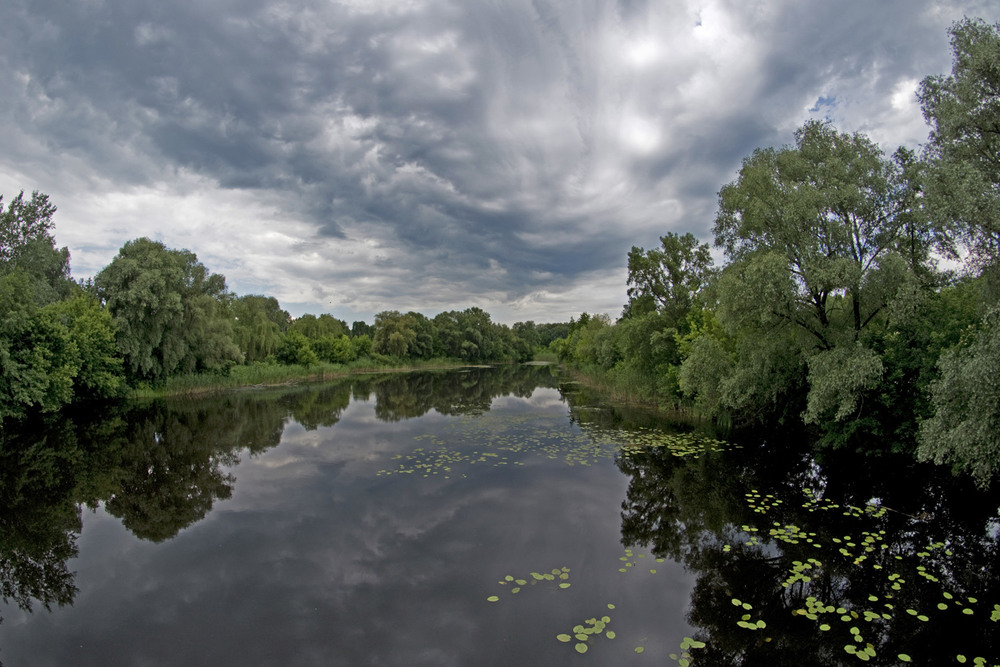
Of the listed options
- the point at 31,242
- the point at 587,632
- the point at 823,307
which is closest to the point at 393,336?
the point at 31,242

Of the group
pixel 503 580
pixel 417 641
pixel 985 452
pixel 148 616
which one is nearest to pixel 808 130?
pixel 985 452

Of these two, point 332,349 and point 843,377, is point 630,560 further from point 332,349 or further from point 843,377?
point 332,349

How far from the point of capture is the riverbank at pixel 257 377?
30719 millimetres

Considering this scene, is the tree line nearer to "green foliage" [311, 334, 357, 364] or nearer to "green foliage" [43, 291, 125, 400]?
"green foliage" [43, 291, 125, 400]

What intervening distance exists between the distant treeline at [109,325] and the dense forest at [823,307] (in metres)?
0.14

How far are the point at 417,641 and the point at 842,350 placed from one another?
11.9m

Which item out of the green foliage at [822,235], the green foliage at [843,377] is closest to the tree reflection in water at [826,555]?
the green foliage at [843,377]

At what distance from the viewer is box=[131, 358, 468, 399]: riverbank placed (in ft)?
101

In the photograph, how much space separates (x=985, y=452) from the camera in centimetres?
718

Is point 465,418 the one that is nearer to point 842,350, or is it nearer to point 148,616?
point 842,350

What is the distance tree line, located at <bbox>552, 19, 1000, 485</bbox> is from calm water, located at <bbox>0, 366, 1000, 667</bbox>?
190 cm

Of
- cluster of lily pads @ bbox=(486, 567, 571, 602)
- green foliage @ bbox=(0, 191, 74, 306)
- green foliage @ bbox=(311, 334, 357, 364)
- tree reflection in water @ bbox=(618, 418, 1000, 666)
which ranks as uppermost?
green foliage @ bbox=(0, 191, 74, 306)

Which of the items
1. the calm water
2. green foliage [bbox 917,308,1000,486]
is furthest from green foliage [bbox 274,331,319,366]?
green foliage [bbox 917,308,1000,486]

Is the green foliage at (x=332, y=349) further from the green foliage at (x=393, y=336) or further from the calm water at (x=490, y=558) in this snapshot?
the calm water at (x=490, y=558)
